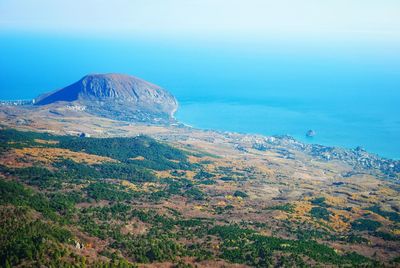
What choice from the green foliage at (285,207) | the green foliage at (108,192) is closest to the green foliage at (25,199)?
the green foliage at (108,192)

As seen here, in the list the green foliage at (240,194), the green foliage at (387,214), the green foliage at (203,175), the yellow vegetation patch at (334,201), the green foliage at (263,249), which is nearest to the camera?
the green foliage at (263,249)

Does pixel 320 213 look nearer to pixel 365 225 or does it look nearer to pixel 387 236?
pixel 365 225

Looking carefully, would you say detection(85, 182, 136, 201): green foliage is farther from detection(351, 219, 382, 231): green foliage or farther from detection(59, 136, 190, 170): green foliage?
detection(351, 219, 382, 231): green foliage

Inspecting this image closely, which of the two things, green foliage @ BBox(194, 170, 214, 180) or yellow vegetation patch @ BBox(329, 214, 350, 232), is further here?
green foliage @ BBox(194, 170, 214, 180)

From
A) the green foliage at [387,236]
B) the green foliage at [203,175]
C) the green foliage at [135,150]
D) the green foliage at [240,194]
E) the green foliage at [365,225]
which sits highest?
the green foliage at [135,150]

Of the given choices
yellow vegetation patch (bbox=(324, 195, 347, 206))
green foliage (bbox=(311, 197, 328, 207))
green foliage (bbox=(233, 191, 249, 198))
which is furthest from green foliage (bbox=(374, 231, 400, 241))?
green foliage (bbox=(233, 191, 249, 198))

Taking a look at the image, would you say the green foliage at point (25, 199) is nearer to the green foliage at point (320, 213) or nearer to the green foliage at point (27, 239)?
the green foliage at point (27, 239)

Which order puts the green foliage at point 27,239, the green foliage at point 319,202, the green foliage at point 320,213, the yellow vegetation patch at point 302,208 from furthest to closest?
the green foliage at point 319,202, the yellow vegetation patch at point 302,208, the green foliage at point 320,213, the green foliage at point 27,239
